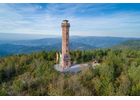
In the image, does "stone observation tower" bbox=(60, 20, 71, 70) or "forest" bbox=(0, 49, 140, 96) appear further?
"stone observation tower" bbox=(60, 20, 71, 70)

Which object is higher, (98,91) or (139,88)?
(139,88)

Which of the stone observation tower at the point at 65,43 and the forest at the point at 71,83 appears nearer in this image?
the forest at the point at 71,83

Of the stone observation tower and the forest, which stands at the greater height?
the stone observation tower

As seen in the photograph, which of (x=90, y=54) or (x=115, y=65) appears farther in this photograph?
(x=90, y=54)

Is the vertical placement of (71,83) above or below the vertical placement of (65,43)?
below

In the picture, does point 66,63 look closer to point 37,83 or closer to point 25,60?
point 37,83

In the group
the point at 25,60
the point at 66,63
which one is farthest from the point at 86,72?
the point at 25,60

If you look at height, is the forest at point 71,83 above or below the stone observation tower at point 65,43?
below

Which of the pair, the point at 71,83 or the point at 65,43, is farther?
the point at 65,43
